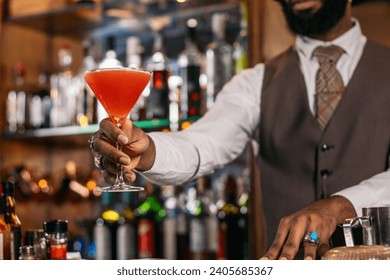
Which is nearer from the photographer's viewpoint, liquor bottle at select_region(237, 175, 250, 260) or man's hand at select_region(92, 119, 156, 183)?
man's hand at select_region(92, 119, 156, 183)

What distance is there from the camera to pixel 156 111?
2.87m

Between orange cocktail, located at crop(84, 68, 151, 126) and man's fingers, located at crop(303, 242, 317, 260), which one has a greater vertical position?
orange cocktail, located at crop(84, 68, 151, 126)

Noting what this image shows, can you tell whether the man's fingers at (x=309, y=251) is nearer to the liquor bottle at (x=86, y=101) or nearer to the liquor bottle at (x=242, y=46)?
the liquor bottle at (x=242, y=46)

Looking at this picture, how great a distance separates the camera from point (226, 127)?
6.87 ft

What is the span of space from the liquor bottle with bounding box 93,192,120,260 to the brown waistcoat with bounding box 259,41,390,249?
90cm

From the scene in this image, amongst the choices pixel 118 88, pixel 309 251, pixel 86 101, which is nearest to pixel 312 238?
pixel 309 251

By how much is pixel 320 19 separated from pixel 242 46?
0.68 m

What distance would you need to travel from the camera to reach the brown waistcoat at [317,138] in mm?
1957

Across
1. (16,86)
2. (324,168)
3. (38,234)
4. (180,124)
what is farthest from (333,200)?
(16,86)

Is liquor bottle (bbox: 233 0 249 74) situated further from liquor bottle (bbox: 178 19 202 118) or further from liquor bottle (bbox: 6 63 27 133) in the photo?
liquor bottle (bbox: 6 63 27 133)

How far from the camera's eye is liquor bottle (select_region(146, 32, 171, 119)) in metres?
2.87

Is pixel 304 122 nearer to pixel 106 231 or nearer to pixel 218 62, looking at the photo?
pixel 218 62

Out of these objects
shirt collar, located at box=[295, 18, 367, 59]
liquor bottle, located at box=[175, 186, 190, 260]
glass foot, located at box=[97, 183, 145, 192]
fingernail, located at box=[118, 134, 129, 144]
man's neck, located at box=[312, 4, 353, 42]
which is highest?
man's neck, located at box=[312, 4, 353, 42]

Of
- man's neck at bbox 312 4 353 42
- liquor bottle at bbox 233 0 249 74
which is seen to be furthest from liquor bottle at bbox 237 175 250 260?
man's neck at bbox 312 4 353 42
